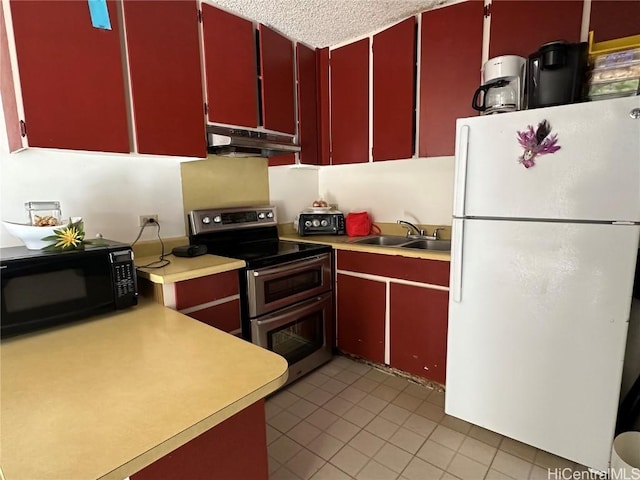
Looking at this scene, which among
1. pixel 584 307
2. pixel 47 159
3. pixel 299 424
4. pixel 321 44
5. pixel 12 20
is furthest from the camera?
pixel 321 44

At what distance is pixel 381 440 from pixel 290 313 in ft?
2.84

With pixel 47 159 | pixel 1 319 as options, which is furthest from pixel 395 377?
pixel 47 159

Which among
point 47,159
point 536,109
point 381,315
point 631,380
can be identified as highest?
point 536,109

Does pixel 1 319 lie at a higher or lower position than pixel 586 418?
higher

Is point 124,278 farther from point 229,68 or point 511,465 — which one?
point 511,465

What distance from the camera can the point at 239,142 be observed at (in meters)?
1.90

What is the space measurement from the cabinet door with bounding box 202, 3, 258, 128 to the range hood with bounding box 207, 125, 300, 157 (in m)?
0.09

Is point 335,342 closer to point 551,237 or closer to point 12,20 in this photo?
point 551,237

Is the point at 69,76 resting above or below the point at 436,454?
above

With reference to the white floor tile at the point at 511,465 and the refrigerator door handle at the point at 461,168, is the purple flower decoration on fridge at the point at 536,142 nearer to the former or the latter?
the refrigerator door handle at the point at 461,168

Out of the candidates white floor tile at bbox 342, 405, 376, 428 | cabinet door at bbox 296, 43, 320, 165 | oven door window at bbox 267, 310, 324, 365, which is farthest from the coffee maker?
white floor tile at bbox 342, 405, 376, 428

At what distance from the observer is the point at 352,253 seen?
92.0 inches

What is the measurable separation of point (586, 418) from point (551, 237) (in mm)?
785

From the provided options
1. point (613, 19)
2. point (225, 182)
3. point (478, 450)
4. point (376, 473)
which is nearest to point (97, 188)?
point (225, 182)
